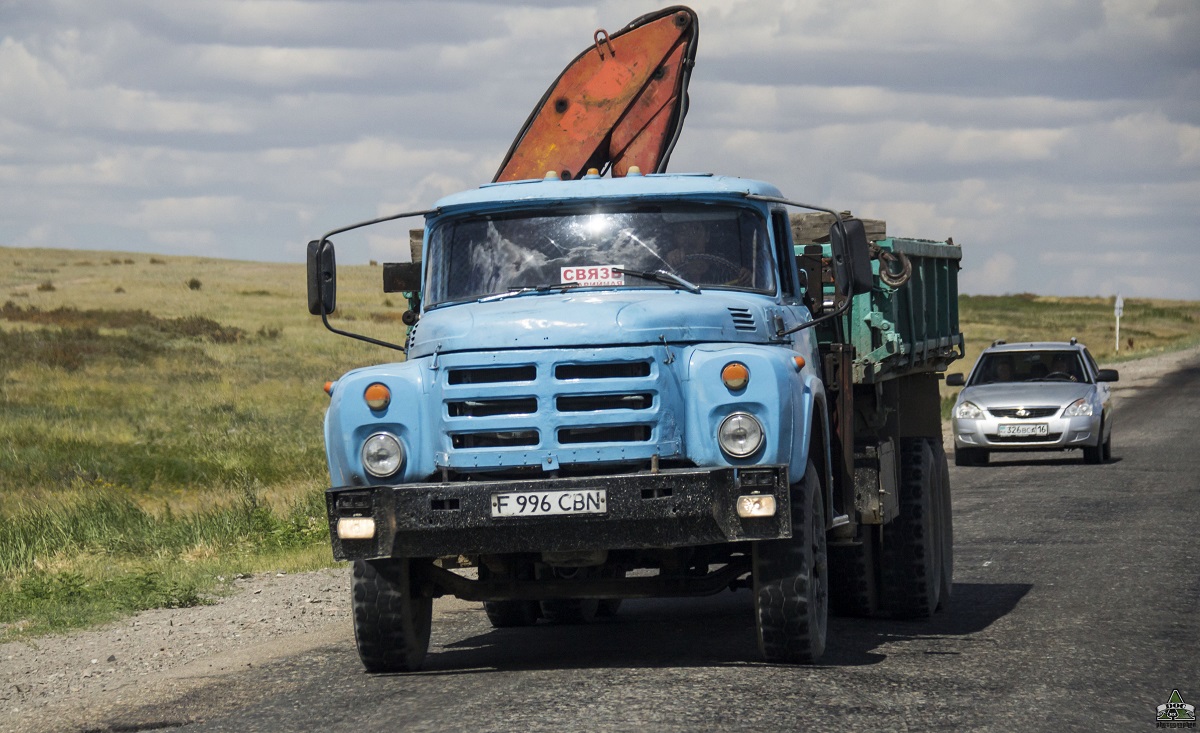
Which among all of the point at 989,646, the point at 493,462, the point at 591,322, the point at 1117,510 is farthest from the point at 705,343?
the point at 1117,510

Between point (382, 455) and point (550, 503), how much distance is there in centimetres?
82

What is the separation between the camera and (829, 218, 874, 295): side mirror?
8.09 metres

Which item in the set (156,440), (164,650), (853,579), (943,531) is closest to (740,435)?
(853,579)

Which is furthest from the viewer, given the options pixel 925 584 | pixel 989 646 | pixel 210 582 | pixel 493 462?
pixel 210 582

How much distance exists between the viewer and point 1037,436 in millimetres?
21828

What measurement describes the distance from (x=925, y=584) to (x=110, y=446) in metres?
17.2

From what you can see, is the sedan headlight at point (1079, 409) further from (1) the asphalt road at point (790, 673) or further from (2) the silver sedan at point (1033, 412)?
(1) the asphalt road at point (790, 673)

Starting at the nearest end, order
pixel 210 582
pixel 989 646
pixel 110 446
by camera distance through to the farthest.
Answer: pixel 989 646
pixel 210 582
pixel 110 446

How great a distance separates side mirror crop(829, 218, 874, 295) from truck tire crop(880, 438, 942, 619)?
7.72 ft

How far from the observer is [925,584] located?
985 cm

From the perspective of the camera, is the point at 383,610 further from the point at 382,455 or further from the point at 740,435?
the point at 740,435

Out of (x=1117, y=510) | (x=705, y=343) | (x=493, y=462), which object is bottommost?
(x=1117, y=510)

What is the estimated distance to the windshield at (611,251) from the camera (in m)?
8.12

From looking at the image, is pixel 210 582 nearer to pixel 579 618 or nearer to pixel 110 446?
pixel 579 618
